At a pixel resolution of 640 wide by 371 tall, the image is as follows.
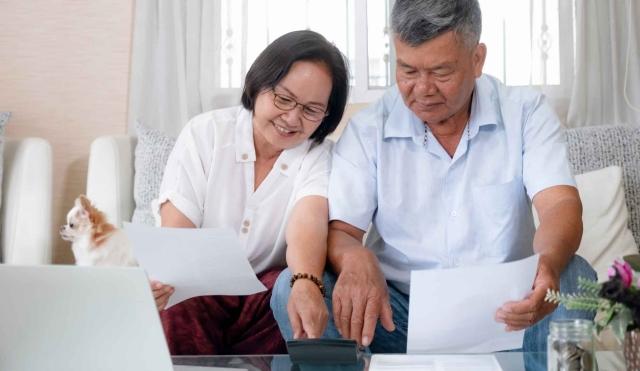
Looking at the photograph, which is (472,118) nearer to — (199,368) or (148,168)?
(199,368)

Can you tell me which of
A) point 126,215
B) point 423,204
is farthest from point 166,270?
point 126,215

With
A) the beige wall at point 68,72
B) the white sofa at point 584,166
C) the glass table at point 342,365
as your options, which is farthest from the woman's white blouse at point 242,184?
the beige wall at point 68,72

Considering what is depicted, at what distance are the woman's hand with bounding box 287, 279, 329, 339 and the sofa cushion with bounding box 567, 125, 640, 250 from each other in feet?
3.88

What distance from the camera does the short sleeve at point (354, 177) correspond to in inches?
74.1

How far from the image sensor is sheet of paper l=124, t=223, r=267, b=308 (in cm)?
148

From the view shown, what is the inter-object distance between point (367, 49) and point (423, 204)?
1262 mm

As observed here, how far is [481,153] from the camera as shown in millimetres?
1925

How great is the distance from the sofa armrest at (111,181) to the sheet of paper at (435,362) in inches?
55.1

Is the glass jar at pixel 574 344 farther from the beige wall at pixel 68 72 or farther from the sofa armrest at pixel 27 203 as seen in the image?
the beige wall at pixel 68 72

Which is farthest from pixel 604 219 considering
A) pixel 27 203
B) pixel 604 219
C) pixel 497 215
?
pixel 27 203

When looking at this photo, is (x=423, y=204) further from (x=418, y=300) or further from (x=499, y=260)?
(x=418, y=300)

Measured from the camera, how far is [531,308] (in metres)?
1.46

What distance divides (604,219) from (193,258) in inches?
51.8

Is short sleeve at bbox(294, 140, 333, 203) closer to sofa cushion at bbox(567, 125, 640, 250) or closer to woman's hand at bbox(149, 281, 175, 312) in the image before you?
woman's hand at bbox(149, 281, 175, 312)
